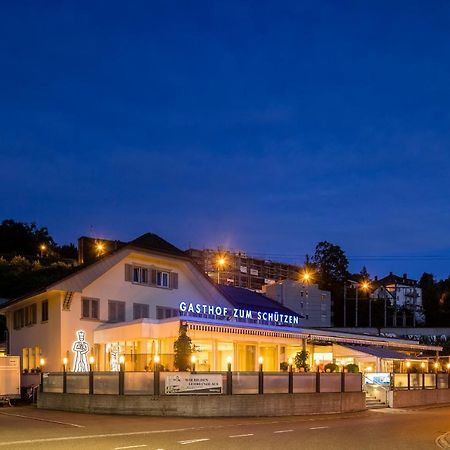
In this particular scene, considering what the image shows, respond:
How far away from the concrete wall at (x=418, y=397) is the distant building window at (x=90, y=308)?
1566cm

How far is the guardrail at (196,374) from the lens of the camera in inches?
1064

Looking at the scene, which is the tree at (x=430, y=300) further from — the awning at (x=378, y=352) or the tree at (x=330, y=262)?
the awning at (x=378, y=352)

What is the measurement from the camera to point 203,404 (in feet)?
86.6

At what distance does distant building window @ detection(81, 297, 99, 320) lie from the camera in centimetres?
3788

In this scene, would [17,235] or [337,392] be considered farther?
[17,235]

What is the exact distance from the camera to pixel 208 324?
3472 cm

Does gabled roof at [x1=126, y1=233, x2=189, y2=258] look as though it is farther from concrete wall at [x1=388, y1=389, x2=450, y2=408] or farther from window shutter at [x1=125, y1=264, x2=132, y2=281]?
concrete wall at [x1=388, y1=389, x2=450, y2=408]

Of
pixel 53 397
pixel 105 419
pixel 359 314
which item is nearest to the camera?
pixel 105 419

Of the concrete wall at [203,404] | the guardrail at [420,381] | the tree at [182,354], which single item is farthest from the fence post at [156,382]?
the guardrail at [420,381]

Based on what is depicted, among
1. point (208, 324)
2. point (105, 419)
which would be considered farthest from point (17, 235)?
point (105, 419)

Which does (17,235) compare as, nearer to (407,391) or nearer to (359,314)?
(359,314)

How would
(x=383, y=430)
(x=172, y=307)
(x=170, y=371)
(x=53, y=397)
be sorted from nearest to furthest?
(x=383, y=430) < (x=170, y=371) < (x=53, y=397) < (x=172, y=307)

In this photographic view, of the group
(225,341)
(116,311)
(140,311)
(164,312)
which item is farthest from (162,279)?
(225,341)

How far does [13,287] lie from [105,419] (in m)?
54.4
